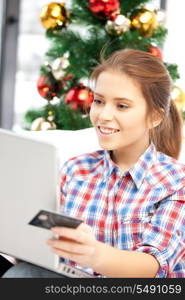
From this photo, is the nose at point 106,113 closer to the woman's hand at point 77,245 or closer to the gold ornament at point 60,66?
the woman's hand at point 77,245

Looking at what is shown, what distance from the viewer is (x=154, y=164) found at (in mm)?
1681

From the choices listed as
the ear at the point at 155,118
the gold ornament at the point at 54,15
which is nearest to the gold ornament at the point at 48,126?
the gold ornament at the point at 54,15

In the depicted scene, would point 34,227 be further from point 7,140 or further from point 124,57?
point 124,57

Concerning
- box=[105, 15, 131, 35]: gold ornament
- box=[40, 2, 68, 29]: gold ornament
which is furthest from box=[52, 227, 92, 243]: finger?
box=[40, 2, 68, 29]: gold ornament

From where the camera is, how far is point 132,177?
162cm

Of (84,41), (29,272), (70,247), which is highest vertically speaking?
(84,41)

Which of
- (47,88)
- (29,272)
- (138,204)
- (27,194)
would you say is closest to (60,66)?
(47,88)

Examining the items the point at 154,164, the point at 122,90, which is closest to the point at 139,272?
the point at 154,164

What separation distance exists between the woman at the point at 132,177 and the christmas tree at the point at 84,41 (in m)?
1.27

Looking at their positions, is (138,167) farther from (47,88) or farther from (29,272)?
(47,88)

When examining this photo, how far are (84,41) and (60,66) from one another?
16 centimetres

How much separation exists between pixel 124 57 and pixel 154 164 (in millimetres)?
278

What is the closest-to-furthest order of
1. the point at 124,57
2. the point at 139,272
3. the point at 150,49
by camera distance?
the point at 139,272 < the point at 124,57 < the point at 150,49

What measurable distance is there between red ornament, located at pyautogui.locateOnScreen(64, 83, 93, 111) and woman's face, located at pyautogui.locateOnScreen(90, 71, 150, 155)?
4.45 ft
